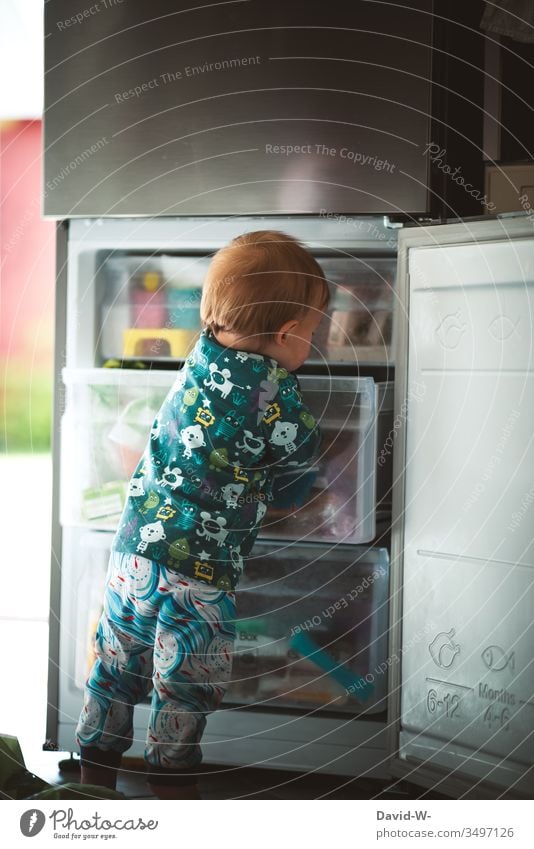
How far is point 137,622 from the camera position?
1.49 metres

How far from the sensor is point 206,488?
4.78 feet

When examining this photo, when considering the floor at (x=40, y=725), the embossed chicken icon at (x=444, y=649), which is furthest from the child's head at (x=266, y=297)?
the floor at (x=40, y=725)

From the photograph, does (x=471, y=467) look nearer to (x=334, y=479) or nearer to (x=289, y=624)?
(x=334, y=479)

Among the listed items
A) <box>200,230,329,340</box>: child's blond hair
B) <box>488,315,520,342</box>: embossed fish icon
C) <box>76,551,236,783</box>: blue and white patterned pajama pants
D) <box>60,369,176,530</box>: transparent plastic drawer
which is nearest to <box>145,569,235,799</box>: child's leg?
<box>76,551,236,783</box>: blue and white patterned pajama pants

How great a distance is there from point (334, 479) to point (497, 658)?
1.33ft

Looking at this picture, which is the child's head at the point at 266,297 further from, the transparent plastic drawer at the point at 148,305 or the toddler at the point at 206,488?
the transparent plastic drawer at the point at 148,305

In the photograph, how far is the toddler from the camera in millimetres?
1449

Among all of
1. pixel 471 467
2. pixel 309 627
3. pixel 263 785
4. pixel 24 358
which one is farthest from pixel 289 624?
pixel 24 358

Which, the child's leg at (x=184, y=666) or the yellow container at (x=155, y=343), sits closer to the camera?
the child's leg at (x=184, y=666)

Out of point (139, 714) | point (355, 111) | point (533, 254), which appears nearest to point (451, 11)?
point (355, 111)

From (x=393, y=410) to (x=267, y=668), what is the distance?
0.52 metres

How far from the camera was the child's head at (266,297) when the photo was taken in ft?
4.81

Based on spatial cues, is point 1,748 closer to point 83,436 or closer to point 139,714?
point 139,714

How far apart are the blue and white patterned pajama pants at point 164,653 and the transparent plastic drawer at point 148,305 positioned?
441mm
